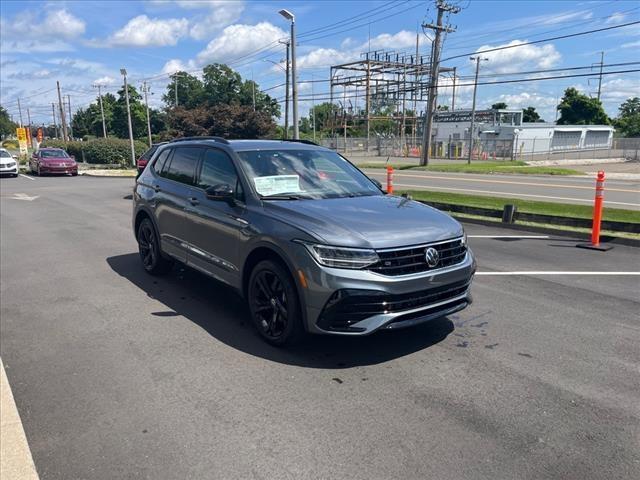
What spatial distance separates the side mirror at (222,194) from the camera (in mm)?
5059

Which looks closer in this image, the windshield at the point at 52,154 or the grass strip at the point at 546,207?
the grass strip at the point at 546,207

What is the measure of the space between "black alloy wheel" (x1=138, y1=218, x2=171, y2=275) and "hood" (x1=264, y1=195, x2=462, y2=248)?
2655 mm

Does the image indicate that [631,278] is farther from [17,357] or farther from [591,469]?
[17,357]

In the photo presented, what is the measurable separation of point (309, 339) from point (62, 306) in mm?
3065

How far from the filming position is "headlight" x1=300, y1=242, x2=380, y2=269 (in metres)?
4.10

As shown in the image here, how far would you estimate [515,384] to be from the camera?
13.2 ft

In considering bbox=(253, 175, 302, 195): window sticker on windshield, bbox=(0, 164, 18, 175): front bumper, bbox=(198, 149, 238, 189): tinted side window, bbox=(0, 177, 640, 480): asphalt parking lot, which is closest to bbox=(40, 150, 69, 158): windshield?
bbox=(0, 164, 18, 175): front bumper

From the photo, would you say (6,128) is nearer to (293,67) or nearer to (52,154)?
(52,154)

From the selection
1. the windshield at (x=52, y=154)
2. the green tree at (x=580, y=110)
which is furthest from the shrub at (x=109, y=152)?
the green tree at (x=580, y=110)

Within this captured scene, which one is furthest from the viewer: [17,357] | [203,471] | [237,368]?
[17,357]

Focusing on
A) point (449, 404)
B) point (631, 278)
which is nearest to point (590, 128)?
point (631, 278)

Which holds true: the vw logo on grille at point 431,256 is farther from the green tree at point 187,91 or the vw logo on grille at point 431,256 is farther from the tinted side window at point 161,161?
the green tree at point 187,91

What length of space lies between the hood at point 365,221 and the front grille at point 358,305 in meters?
0.38

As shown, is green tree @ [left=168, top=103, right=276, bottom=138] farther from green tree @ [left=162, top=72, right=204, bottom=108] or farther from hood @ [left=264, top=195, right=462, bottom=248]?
green tree @ [left=162, top=72, right=204, bottom=108]
